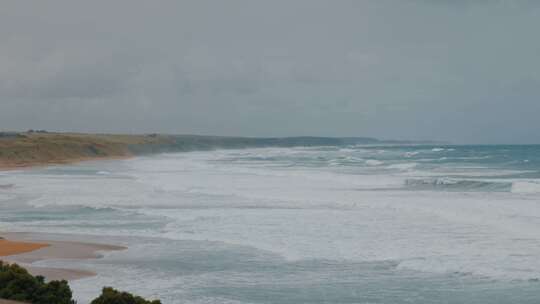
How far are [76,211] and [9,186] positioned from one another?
16996 mm

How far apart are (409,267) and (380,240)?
3.94 meters

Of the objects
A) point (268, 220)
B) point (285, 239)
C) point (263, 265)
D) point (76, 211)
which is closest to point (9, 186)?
point (76, 211)

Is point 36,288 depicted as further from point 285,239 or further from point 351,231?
point 351,231

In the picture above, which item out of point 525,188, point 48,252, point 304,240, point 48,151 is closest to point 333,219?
point 304,240

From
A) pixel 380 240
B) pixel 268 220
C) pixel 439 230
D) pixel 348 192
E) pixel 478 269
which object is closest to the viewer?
pixel 478 269

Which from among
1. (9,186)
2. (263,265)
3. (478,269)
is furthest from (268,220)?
(9,186)

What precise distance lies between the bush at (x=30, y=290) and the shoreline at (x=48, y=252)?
4.58 m

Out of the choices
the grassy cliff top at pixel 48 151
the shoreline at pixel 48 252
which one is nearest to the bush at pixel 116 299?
the shoreline at pixel 48 252

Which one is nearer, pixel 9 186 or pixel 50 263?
pixel 50 263

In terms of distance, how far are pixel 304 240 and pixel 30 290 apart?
10.7m

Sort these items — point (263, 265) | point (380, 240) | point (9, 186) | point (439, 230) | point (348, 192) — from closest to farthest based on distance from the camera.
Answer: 1. point (263, 265)
2. point (380, 240)
3. point (439, 230)
4. point (348, 192)
5. point (9, 186)

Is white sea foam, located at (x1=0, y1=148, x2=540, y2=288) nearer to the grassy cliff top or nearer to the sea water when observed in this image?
the sea water

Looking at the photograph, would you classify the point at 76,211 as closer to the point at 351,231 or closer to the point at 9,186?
the point at 351,231

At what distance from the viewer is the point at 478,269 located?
17.1 metres
